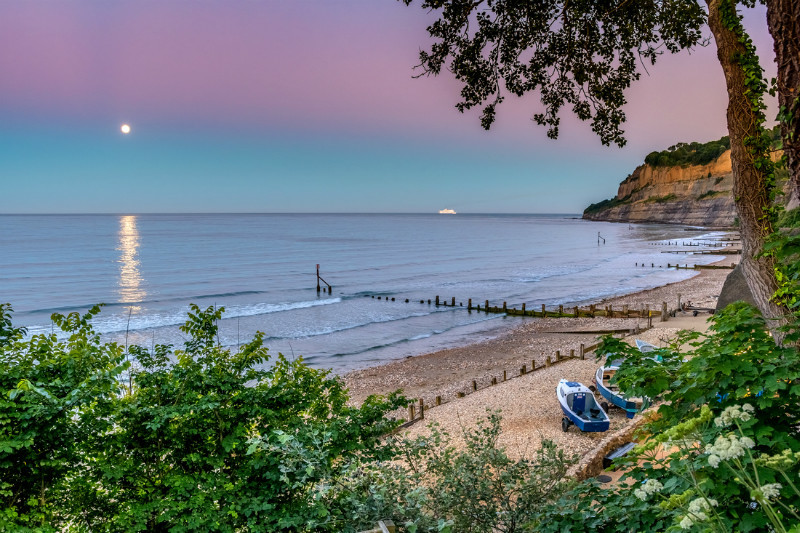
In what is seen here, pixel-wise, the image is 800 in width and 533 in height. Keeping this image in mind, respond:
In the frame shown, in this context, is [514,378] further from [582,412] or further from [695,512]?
[695,512]

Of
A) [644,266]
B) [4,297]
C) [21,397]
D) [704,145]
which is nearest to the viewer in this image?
[21,397]

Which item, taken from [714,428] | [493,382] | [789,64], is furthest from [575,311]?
[714,428]

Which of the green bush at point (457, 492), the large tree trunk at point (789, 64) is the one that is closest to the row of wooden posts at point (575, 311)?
the green bush at point (457, 492)

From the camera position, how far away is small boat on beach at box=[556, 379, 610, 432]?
500 inches

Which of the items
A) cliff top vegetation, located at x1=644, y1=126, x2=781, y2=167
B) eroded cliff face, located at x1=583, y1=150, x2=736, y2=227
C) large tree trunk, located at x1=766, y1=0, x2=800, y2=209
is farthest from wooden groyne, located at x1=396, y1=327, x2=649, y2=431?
cliff top vegetation, located at x1=644, y1=126, x2=781, y2=167

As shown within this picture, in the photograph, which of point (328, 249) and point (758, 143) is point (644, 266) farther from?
point (758, 143)

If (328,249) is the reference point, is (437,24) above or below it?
above

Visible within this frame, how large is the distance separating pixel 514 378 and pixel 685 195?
15766cm

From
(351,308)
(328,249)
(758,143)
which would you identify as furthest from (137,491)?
(328,249)

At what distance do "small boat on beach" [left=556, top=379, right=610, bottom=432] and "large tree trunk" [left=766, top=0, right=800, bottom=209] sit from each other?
10.3 m

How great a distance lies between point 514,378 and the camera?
18.9 m

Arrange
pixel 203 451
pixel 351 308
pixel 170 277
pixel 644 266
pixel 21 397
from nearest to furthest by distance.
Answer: pixel 21 397
pixel 203 451
pixel 351 308
pixel 170 277
pixel 644 266

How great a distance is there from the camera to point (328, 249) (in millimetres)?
87500

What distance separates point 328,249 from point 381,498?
84.4 meters
